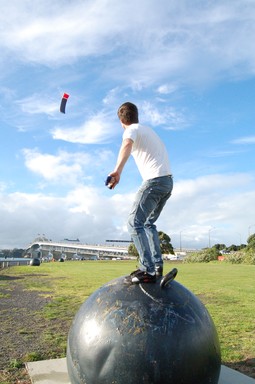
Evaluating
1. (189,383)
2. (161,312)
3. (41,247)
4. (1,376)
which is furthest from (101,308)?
(41,247)

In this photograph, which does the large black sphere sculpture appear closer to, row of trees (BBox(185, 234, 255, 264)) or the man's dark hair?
the man's dark hair

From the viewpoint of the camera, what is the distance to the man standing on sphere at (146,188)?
5.54 metres

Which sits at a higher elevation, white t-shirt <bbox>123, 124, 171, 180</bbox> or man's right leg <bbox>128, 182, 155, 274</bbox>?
white t-shirt <bbox>123, 124, 171, 180</bbox>

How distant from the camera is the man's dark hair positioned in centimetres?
587

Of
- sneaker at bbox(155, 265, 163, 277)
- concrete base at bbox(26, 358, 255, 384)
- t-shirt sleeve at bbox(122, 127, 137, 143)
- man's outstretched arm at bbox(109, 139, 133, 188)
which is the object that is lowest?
concrete base at bbox(26, 358, 255, 384)

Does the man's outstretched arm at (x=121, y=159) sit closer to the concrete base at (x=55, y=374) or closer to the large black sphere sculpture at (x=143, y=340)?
the large black sphere sculpture at (x=143, y=340)

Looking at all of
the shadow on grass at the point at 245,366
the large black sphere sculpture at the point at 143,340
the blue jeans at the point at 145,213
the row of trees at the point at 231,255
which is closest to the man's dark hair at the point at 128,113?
the blue jeans at the point at 145,213

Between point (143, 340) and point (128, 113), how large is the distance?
3006 mm

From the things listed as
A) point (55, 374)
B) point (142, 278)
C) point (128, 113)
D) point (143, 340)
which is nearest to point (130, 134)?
point (128, 113)

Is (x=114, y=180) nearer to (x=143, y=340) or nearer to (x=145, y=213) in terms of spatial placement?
(x=145, y=213)

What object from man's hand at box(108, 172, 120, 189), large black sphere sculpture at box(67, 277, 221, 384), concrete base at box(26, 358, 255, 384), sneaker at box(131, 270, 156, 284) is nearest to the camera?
large black sphere sculpture at box(67, 277, 221, 384)

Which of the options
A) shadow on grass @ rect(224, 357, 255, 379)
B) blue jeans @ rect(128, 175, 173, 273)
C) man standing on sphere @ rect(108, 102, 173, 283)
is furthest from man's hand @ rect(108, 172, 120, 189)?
shadow on grass @ rect(224, 357, 255, 379)

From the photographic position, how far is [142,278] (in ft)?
17.9

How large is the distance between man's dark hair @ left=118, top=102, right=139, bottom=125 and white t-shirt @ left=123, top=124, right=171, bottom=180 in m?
0.17
